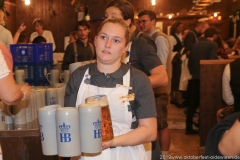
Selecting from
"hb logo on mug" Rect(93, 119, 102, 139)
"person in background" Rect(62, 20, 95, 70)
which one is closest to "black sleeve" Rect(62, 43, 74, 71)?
"person in background" Rect(62, 20, 95, 70)

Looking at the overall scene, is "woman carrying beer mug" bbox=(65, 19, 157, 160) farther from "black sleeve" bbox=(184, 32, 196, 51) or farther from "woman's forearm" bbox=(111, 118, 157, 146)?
"black sleeve" bbox=(184, 32, 196, 51)

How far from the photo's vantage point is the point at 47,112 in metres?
1.60

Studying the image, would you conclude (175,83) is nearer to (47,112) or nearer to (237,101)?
(237,101)

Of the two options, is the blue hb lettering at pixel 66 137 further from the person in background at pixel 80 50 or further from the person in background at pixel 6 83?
the person in background at pixel 80 50

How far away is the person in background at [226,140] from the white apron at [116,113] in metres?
0.46

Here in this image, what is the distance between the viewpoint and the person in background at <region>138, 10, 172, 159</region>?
4.09m

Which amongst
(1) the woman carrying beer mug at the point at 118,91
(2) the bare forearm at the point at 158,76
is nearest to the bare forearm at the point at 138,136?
(1) the woman carrying beer mug at the point at 118,91

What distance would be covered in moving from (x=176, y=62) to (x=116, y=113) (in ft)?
20.9

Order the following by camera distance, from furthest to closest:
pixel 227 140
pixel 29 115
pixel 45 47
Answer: pixel 45 47
pixel 29 115
pixel 227 140

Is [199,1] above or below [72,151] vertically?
above

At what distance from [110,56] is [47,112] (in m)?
0.44

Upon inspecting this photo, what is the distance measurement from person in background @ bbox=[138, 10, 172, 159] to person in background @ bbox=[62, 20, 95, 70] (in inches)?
36.7

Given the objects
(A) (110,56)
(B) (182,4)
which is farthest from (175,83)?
(A) (110,56)

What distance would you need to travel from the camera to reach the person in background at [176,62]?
26.1 feet
